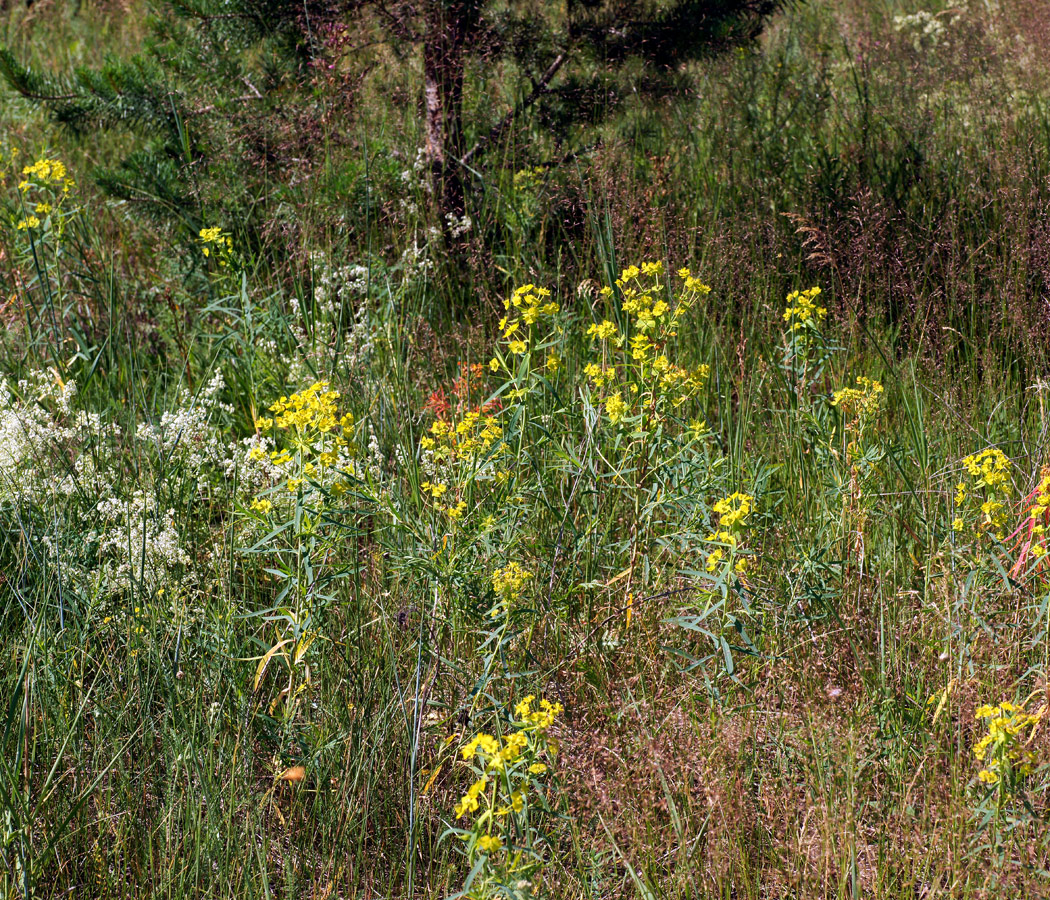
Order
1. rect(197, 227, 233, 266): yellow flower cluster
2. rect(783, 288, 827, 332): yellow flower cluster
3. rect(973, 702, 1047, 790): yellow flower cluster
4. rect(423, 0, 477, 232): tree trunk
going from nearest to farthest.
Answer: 1. rect(973, 702, 1047, 790): yellow flower cluster
2. rect(783, 288, 827, 332): yellow flower cluster
3. rect(197, 227, 233, 266): yellow flower cluster
4. rect(423, 0, 477, 232): tree trunk

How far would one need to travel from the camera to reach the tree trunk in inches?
127

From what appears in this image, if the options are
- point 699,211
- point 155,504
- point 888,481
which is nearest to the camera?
point 155,504

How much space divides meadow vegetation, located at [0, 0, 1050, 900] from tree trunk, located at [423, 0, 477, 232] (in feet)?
0.27

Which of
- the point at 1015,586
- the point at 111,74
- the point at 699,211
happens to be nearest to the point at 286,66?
the point at 111,74

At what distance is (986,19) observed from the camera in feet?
16.2

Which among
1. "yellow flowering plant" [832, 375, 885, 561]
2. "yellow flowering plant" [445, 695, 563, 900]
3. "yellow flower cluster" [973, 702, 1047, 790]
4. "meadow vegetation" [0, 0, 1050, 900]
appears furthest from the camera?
"yellow flowering plant" [832, 375, 885, 561]

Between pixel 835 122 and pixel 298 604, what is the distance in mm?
3437

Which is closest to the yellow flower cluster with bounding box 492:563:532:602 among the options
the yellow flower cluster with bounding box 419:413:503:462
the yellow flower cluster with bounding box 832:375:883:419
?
the yellow flower cluster with bounding box 419:413:503:462

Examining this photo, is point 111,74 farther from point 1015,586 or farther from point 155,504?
point 1015,586


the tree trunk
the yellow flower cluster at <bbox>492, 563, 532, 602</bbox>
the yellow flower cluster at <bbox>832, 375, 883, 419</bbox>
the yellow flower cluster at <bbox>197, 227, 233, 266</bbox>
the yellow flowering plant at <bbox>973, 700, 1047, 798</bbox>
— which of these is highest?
the tree trunk

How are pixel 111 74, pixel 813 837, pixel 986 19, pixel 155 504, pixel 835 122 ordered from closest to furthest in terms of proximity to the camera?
pixel 813 837 → pixel 155 504 → pixel 111 74 → pixel 835 122 → pixel 986 19

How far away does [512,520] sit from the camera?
2.08 m

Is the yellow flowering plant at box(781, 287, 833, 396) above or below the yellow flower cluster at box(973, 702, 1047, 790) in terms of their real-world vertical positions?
above

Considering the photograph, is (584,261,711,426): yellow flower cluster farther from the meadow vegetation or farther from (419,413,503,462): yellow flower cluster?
(419,413,503,462): yellow flower cluster
